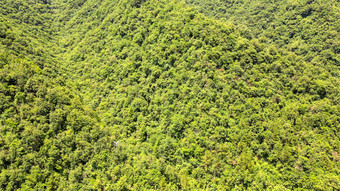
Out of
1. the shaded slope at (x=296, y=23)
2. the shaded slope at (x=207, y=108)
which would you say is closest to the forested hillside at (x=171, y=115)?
the shaded slope at (x=207, y=108)

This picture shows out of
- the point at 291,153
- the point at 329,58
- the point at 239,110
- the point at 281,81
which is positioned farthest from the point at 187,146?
the point at 329,58

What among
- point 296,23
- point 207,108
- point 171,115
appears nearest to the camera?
point 207,108

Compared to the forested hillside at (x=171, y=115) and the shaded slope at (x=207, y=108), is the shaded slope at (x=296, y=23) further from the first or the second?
the forested hillside at (x=171, y=115)

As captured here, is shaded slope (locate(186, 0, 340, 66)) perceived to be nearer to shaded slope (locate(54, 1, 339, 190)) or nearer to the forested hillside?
shaded slope (locate(54, 1, 339, 190))

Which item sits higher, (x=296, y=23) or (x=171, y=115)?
(x=296, y=23)

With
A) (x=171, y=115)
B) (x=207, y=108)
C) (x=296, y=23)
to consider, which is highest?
(x=296, y=23)

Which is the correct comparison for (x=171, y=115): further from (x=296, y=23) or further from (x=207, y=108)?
(x=296, y=23)

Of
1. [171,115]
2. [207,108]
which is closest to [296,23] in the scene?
[207,108]

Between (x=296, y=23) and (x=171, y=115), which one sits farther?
(x=296, y=23)
